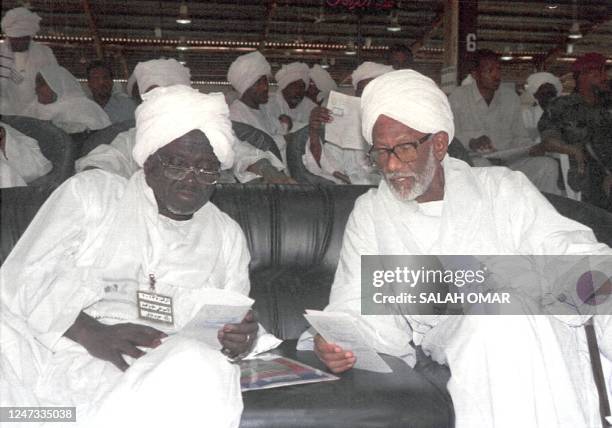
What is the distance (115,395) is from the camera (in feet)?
5.76

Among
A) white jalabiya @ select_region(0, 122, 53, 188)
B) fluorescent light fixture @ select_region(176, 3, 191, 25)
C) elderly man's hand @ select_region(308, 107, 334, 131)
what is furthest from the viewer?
fluorescent light fixture @ select_region(176, 3, 191, 25)

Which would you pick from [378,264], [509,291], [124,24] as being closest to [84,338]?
[378,264]

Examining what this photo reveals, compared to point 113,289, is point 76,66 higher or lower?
higher

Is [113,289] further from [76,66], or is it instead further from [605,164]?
[76,66]

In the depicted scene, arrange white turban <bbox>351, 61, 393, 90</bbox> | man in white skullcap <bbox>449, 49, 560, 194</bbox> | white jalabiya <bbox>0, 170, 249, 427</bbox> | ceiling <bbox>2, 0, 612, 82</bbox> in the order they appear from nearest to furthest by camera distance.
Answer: white jalabiya <bbox>0, 170, 249, 427</bbox>, white turban <bbox>351, 61, 393, 90</bbox>, man in white skullcap <bbox>449, 49, 560, 194</bbox>, ceiling <bbox>2, 0, 612, 82</bbox>

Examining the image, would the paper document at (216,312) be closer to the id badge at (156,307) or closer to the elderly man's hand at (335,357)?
the id badge at (156,307)

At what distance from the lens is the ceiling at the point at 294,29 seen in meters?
11.8

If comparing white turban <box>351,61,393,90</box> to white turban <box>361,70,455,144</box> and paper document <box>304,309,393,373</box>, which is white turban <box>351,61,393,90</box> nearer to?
white turban <box>361,70,455,144</box>

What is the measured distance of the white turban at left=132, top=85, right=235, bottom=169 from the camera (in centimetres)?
222

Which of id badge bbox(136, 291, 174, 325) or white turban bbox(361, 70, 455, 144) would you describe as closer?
id badge bbox(136, 291, 174, 325)

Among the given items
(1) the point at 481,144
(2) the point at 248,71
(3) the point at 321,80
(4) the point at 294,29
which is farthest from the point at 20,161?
(4) the point at 294,29

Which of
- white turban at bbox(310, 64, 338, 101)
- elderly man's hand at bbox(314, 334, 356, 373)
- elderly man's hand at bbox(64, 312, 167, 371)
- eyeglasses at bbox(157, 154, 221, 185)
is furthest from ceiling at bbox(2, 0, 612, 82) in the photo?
elderly man's hand at bbox(64, 312, 167, 371)

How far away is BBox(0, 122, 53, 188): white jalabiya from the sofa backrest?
102 centimetres

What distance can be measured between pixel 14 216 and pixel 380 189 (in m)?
1.25
